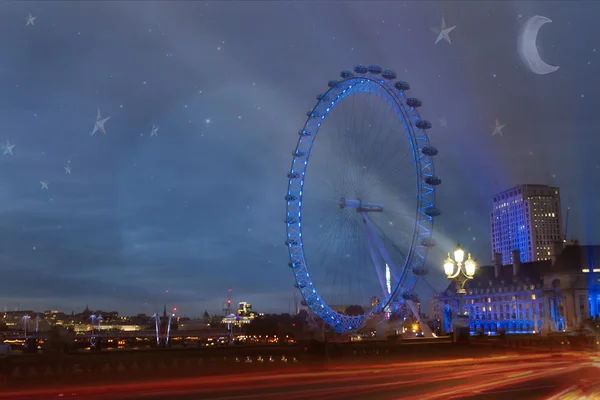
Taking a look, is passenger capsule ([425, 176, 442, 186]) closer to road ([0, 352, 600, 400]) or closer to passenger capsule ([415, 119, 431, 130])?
passenger capsule ([415, 119, 431, 130])

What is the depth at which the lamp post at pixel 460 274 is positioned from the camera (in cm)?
2997

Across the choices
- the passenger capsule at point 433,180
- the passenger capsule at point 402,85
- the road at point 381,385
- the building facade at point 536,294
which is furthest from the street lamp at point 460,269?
the building facade at point 536,294

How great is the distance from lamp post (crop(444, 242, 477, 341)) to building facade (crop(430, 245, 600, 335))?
74172mm

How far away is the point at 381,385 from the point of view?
20.2 meters

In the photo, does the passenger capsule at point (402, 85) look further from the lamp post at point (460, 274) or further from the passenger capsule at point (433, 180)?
the lamp post at point (460, 274)

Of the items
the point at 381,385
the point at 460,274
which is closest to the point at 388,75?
the point at 460,274

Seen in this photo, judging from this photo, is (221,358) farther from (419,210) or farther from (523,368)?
(419,210)

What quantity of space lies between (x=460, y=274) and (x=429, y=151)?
59.9ft

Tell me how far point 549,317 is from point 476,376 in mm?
109943

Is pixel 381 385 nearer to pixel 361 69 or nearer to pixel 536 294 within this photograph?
pixel 361 69

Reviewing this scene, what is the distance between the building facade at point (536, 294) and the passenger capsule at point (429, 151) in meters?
60.4

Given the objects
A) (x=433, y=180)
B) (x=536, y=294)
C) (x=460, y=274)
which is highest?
Result: (x=433, y=180)

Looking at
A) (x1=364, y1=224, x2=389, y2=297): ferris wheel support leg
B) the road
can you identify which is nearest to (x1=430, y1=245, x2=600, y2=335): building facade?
(x1=364, y1=224, x2=389, y2=297): ferris wheel support leg

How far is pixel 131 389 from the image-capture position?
64.2 ft
